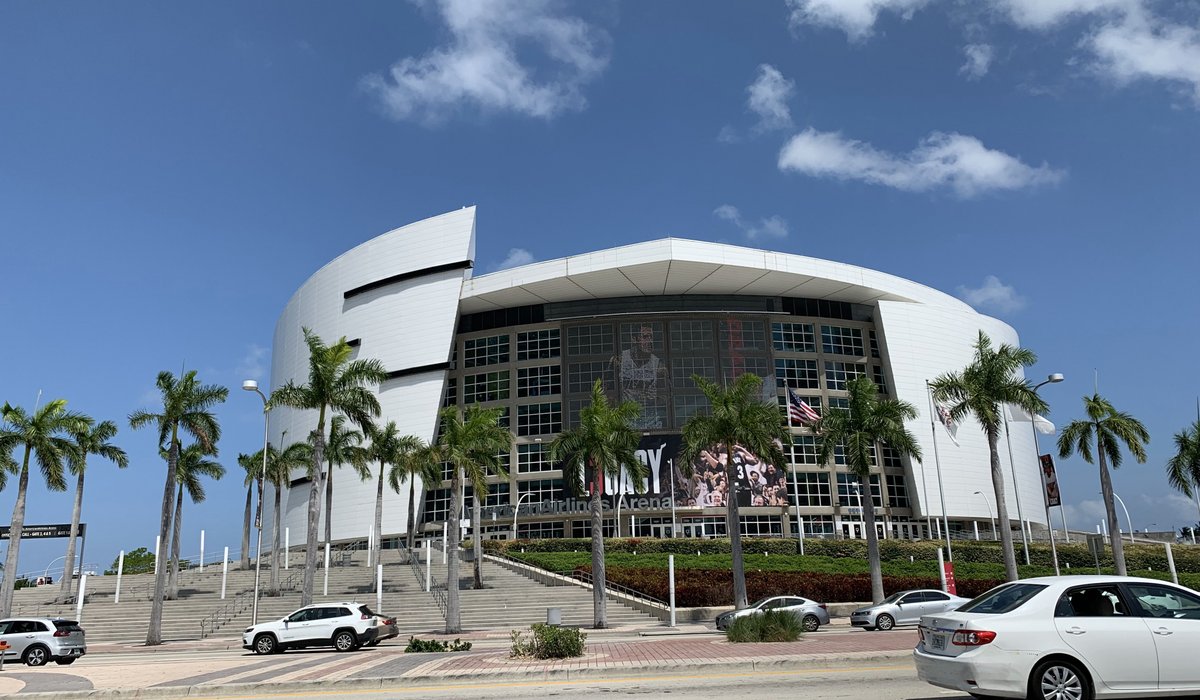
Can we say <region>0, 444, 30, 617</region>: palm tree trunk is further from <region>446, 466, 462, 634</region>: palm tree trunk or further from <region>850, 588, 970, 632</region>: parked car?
<region>850, 588, 970, 632</region>: parked car

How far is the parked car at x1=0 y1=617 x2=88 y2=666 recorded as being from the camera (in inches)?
912

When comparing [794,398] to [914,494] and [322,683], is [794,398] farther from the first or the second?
[322,683]

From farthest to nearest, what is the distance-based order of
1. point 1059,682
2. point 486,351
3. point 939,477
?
1. point 486,351
2. point 939,477
3. point 1059,682

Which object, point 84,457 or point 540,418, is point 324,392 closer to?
point 84,457

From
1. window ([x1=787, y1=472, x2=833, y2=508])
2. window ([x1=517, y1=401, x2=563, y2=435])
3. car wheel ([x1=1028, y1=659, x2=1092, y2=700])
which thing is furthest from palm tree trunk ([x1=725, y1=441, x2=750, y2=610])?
window ([x1=517, y1=401, x2=563, y2=435])

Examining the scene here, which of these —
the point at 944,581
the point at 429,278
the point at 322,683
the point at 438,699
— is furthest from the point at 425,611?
the point at 429,278

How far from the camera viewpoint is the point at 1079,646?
8.69 m

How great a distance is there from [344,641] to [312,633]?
0.98 m

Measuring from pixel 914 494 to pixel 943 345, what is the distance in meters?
15.7

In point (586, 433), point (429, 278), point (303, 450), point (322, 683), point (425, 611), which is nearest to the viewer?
point (322, 683)

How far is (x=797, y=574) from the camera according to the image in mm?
40656

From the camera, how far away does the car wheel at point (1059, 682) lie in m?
8.59

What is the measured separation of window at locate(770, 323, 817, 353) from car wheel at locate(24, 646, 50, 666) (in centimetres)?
6298

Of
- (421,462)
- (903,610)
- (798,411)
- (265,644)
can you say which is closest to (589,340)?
(798,411)
